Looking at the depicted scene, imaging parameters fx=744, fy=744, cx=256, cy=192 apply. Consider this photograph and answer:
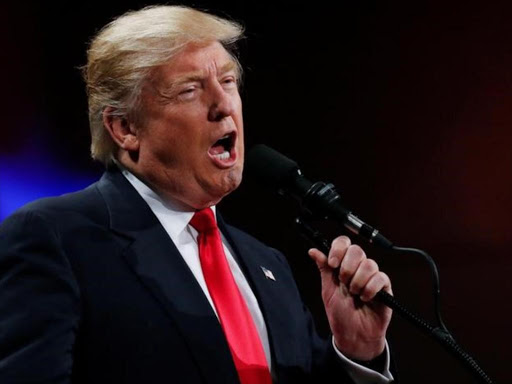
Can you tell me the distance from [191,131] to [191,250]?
0.81ft

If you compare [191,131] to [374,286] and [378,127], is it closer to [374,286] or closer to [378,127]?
[374,286]

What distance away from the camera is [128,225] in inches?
58.0

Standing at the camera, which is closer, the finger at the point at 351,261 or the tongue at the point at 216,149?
the finger at the point at 351,261

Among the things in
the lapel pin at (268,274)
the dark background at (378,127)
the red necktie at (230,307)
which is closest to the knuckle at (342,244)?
the red necktie at (230,307)

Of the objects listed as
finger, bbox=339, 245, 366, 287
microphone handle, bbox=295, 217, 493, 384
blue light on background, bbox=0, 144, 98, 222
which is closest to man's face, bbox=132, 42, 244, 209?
finger, bbox=339, 245, 366, 287

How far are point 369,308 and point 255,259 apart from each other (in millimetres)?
313

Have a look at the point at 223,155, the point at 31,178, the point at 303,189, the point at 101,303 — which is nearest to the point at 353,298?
the point at 303,189

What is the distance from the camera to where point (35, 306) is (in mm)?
1252

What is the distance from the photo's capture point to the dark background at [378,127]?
257 cm

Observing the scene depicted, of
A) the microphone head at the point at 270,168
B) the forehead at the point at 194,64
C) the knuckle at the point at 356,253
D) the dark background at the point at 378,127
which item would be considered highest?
the forehead at the point at 194,64

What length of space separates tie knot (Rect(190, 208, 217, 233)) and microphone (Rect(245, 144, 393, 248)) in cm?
15

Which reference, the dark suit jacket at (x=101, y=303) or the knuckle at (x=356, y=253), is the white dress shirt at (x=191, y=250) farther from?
the knuckle at (x=356, y=253)

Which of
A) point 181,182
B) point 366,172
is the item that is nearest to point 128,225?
point 181,182

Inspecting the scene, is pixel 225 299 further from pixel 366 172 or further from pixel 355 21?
pixel 355 21
